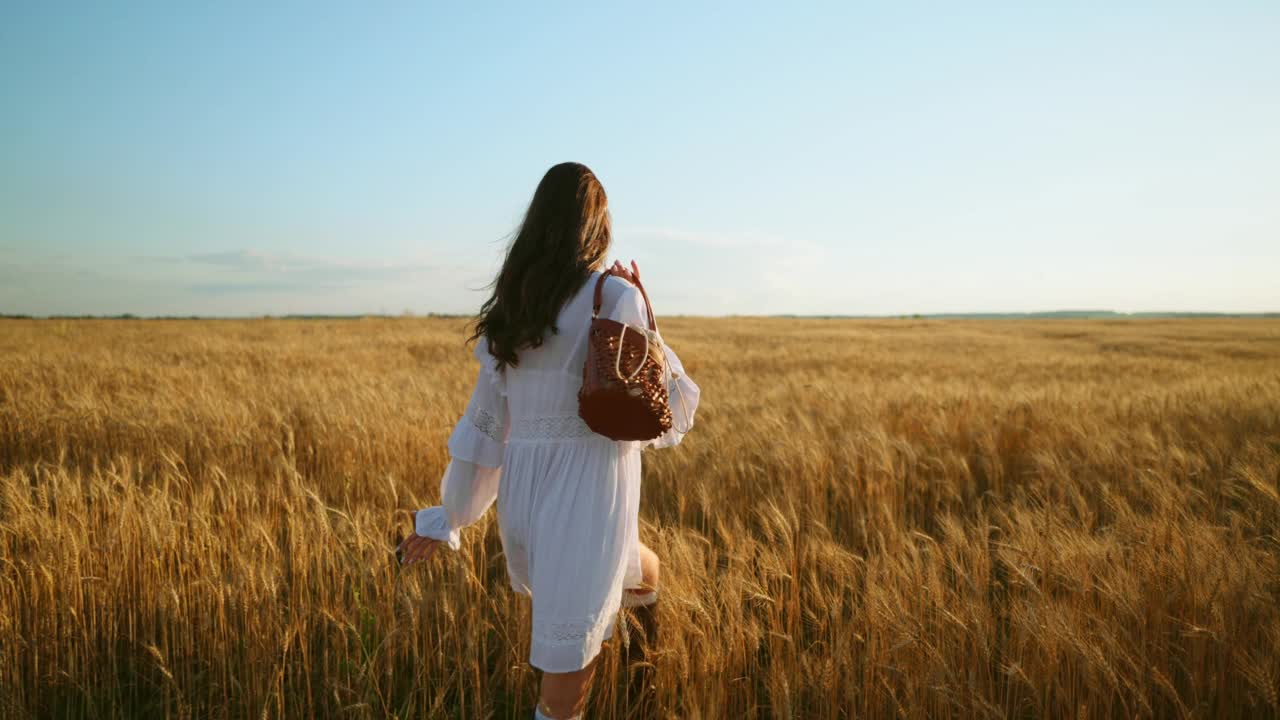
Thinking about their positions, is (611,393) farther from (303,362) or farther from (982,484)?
(303,362)

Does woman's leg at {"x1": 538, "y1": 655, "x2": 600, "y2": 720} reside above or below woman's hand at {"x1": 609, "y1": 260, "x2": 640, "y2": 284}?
below

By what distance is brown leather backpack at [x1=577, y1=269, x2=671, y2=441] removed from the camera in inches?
54.8

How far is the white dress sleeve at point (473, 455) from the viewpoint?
5.55 feet

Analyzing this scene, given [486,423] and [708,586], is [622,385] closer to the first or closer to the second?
[486,423]

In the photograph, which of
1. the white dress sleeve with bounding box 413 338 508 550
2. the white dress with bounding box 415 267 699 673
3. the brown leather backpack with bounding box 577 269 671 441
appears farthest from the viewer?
the white dress sleeve with bounding box 413 338 508 550

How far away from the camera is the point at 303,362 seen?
10734 mm

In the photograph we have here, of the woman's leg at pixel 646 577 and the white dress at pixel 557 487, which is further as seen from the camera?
the woman's leg at pixel 646 577

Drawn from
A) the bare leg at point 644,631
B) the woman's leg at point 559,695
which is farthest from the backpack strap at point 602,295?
the woman's leg at point 559,695

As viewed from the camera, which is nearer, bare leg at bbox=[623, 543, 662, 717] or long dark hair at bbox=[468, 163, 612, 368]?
long dark hair at bbox=[468, 163, 612, 368]

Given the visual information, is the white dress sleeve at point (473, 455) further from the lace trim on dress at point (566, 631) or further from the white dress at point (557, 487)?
the lace trim on dress at point (566, 631)

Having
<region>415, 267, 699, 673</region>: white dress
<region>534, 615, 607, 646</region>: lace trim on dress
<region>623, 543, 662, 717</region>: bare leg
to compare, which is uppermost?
<region>415, 267, 699, 673</region>: white dress

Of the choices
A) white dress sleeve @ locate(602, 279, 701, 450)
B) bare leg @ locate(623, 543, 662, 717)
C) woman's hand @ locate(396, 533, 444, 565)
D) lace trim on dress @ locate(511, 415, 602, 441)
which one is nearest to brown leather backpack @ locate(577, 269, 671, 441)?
white dress sleeve @ locate(602, 279, 701, 450)

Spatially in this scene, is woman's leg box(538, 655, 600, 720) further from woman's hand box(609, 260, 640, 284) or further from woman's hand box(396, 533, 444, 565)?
woman's hand box(609, 260, 640, 284)

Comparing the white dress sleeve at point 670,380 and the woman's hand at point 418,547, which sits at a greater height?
the white dress sleeve at point 670,380
